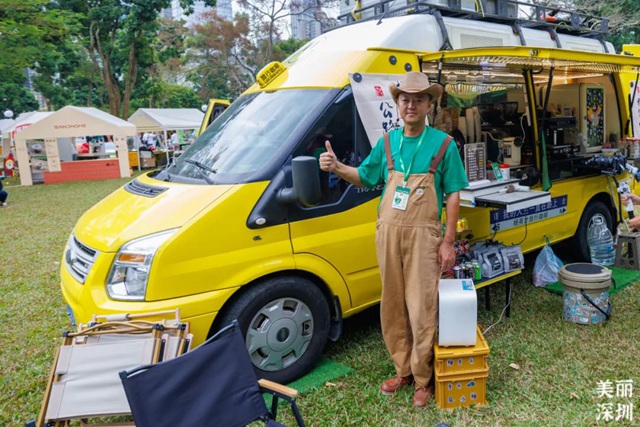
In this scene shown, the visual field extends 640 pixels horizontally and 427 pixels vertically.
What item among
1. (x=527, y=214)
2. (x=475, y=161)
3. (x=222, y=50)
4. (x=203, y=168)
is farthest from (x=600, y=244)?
(x=222, y=50)

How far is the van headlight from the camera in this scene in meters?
3.07

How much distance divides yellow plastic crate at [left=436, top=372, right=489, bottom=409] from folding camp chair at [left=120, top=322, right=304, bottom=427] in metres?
1.12

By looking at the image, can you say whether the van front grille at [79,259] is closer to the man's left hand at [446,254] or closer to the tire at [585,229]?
the man's left hand at [446,254]

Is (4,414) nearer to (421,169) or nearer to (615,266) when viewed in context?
(421,169)

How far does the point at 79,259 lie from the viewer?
3469 millimetres

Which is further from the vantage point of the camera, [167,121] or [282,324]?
[167,121]

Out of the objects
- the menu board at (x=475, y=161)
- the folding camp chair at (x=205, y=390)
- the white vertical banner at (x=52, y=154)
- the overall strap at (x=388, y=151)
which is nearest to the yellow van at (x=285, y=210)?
the menu board at (x=475, y=161)

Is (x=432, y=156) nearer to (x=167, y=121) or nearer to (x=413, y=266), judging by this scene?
Answer: (x=413, y=266)

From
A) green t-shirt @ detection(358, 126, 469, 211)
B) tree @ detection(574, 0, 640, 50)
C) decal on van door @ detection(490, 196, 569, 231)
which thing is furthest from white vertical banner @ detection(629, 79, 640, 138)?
tree @ detection(574, 0, 640, 50)

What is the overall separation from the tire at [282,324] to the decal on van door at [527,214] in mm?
2144

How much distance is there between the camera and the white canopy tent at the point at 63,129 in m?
16.7

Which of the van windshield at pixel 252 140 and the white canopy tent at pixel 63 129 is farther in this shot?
the white canopy tent at pixel 63 129

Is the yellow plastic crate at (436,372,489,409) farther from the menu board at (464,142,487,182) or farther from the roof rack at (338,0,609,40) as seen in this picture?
the roof rack at (338,0,609,40)

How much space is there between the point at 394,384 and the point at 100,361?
6.17 feet
